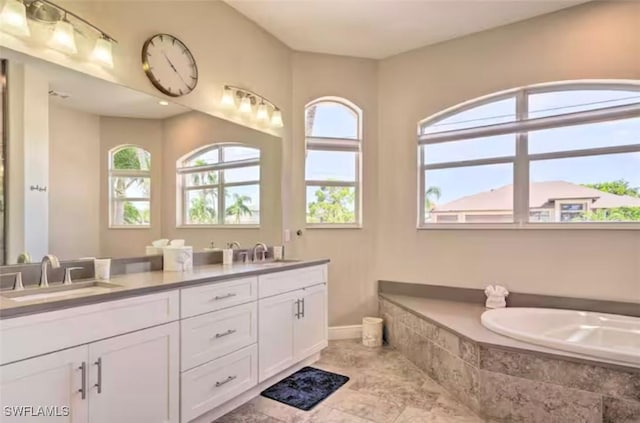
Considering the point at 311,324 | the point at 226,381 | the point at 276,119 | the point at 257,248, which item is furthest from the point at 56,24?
the point at 311,324

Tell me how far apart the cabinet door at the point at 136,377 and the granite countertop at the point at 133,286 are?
0.20 m

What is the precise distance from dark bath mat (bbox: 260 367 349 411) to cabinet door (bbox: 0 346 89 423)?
1310 millimetres

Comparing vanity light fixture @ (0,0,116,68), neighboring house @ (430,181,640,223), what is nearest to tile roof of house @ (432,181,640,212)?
neighboring house @ (430,181,640,223)

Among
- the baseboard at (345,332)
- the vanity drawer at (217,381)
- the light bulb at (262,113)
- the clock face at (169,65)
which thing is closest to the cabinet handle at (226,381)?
the vanity drawer at (217,381)

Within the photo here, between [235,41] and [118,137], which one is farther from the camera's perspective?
[235,41]

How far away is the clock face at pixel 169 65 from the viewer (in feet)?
7.67

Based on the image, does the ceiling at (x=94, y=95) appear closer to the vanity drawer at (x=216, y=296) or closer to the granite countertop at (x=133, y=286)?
the granite countertop at (x=133, y=286)

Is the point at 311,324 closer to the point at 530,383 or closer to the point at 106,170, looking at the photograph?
the point at 530,383

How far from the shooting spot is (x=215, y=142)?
2.87 m

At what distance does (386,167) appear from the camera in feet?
12.8

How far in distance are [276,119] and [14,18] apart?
80.8 inches

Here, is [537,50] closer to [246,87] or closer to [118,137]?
[246,87]

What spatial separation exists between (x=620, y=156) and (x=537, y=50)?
1130 millimetres

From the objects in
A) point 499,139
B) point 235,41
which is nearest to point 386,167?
point 499,139
